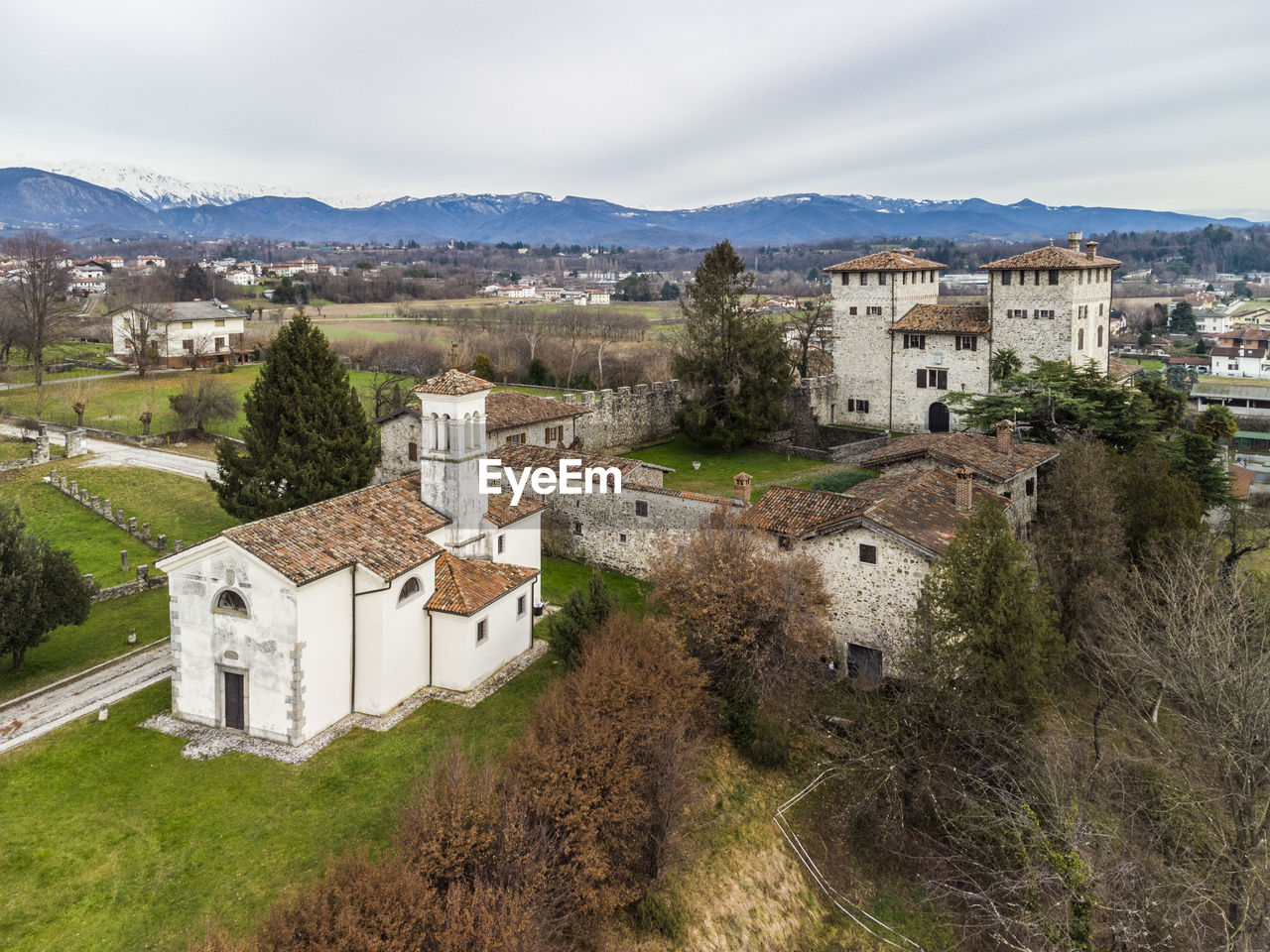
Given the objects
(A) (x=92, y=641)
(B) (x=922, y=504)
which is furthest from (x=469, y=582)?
(B) (x=922, y=504)

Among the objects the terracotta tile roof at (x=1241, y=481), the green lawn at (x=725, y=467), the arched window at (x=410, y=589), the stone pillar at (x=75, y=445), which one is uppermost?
the stone pillar at (x=75, y=445)

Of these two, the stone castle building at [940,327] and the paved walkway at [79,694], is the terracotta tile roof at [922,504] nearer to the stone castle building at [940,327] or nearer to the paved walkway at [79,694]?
the stone castle building at [940,327]

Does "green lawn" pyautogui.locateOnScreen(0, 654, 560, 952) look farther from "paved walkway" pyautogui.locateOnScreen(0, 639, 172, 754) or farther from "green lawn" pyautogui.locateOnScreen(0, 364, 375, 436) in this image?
"green lawn" pyautogui.locateOnScreen(0, 364, 375, 436)

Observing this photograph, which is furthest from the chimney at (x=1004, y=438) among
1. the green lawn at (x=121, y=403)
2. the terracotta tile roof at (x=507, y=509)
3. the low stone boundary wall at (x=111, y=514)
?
the green lawn at (x=121, y=403)

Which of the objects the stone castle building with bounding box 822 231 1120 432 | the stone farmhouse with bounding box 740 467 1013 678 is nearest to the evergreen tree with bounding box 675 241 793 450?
the stone castle building with bounding box 822 231 1120 432

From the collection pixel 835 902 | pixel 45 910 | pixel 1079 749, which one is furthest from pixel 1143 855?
pixel 45 910

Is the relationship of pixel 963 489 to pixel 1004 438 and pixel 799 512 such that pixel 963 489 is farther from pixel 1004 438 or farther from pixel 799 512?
pixel 1004 438

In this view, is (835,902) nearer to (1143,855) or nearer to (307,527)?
(1143,855)
